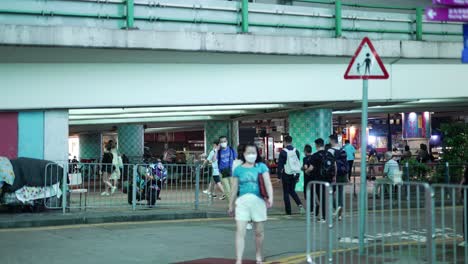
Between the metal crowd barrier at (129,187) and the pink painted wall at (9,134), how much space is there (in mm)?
1254

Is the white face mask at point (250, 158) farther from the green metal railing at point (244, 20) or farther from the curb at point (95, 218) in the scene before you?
the green metal railing at point (244, 20)

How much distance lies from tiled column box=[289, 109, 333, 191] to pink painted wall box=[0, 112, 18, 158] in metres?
8.61

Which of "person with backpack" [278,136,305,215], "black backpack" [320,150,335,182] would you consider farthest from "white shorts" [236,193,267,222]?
"person with backpack" [278,136,305,215]

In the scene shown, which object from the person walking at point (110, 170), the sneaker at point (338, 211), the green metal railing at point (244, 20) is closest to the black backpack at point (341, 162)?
the green metal railing at point (244, 20)

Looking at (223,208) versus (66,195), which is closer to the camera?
(66,195)

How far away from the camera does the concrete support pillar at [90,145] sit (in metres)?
41.9

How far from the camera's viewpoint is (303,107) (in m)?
19.1

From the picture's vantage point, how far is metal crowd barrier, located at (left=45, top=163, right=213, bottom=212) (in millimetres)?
13875

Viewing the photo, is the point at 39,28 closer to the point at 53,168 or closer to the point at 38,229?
the point at 53,168

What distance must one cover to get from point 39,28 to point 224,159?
5368mm

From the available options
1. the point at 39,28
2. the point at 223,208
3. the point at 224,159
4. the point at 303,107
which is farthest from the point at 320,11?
the point at 39,28

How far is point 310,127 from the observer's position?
1942 cm

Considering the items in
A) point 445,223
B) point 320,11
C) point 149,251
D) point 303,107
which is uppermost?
point 320,11

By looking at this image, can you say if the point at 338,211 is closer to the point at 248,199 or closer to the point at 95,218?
the point at 248,199
